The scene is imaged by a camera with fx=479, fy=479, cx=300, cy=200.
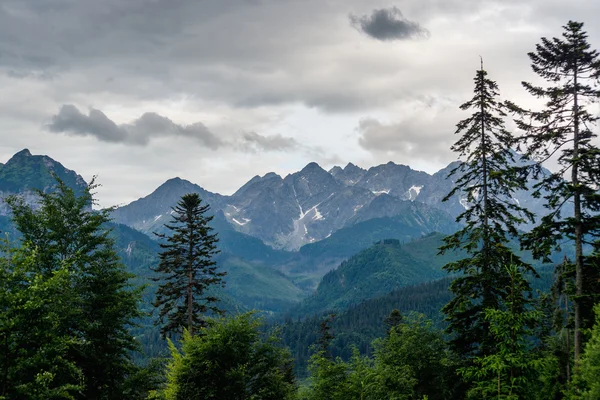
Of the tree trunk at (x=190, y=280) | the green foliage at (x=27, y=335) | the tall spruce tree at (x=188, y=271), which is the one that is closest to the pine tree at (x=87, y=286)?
the green foliage at (x=27, y=335)

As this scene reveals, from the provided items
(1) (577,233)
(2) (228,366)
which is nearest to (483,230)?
(1) (577,233)

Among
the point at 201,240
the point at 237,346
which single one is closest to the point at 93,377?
the point at 237,346

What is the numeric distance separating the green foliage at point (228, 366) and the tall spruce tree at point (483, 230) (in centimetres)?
1134

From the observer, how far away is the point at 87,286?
2961 centimetres

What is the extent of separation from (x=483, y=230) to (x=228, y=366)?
1676 cm

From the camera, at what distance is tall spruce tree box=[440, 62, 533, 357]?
1102 inches

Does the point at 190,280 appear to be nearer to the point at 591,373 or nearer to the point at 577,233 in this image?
the point at 577,233

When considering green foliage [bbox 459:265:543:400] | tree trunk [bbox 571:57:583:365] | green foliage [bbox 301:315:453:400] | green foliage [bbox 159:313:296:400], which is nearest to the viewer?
green foliage [bbox 459:265:543:400]

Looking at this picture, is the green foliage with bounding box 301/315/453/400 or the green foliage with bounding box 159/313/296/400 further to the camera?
the green foliage with bounding box 301/315/453/400

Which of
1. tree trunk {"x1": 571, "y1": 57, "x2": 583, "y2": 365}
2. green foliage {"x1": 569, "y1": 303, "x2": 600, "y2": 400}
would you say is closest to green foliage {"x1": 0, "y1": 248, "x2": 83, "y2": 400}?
green foliage {"x1": 569, "y1": 303, "x2": 600, "y2": 400}

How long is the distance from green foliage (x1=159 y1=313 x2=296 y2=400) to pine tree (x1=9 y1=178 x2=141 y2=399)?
6.45 meters

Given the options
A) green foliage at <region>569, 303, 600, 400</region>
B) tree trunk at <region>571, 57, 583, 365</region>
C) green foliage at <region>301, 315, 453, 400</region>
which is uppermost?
tree trunk at <region>571, 57, 583, 365</region>

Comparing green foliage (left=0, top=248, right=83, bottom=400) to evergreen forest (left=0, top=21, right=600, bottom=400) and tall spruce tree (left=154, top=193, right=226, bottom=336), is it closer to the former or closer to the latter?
evergreen forest (left=0, top=21, right=600, bottom=400)

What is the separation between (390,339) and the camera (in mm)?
33844
